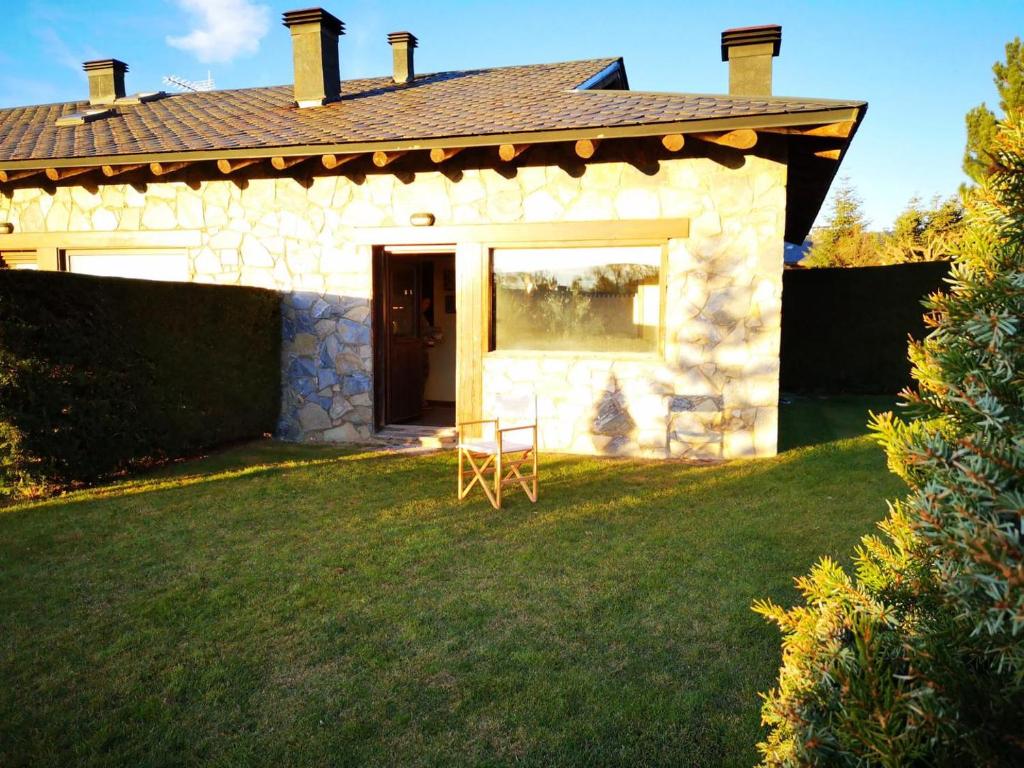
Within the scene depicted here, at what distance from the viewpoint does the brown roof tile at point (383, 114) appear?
668 centimetres

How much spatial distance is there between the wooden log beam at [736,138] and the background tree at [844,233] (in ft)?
51.7

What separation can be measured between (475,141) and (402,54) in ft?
16.3

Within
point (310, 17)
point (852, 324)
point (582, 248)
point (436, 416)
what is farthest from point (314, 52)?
point (852, 324)

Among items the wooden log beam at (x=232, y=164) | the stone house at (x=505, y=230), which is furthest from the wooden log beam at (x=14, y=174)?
the wooden log beam at (x=232, y=164)

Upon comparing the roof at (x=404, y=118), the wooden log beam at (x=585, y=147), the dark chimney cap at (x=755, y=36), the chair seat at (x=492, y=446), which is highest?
the dark chimney cap at (x=755, y=36)

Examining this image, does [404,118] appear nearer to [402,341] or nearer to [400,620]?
[402,341]

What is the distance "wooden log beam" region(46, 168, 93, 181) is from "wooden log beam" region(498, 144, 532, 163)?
16.6 ft

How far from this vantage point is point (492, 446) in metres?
5.39

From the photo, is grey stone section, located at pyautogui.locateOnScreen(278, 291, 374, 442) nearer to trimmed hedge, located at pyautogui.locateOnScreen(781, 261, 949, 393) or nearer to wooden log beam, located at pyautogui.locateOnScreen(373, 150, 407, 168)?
wooden log beam, located at pyautogui.locateOnScreen(373, 150, 407, 168)

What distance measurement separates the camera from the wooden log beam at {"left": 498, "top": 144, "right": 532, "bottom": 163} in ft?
22.0

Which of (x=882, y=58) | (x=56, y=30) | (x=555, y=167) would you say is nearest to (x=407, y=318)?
(x=555, y=167)

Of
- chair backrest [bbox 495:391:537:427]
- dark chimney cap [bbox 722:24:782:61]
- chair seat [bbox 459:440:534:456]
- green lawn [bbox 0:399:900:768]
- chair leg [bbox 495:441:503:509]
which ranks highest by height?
dark chimney cap [bbox 722:24:782:61]

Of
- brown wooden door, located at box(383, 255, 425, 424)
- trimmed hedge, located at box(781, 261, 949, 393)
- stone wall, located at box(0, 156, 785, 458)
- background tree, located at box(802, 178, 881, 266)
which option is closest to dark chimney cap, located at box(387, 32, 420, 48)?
brown wooden door, located at box(383, 255, 425, 424)

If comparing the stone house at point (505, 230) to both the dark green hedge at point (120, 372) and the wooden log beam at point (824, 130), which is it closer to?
the wooden log beam at point (824, 130)
